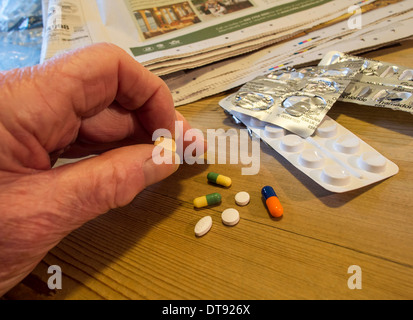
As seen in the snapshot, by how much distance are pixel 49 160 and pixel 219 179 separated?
0.78 feet

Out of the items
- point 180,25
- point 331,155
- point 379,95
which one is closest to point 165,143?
point 331,155

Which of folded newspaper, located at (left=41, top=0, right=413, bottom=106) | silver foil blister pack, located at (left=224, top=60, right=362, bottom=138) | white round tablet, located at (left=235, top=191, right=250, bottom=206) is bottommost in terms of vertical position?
white round tablet, located at (left=235, top=191, right=250, bottom=206)

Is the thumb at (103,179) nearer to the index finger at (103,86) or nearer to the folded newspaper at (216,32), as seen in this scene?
the index finger at (103,86)

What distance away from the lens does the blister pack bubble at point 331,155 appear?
0.44m

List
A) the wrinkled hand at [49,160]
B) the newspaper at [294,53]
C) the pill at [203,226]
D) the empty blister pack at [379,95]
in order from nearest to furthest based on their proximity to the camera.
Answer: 1. the wrinkled hand at [49,160]
2. the pill at [203,226]
3. the empty blister pack at [379,95]
4. the newspaper at [294,53]

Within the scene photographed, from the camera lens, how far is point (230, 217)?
0.41m

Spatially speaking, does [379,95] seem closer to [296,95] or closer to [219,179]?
[296,95]

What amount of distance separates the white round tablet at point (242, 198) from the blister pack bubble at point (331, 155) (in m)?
0.10

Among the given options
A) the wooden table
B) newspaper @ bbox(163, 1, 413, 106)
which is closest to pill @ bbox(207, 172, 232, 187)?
the wooden table

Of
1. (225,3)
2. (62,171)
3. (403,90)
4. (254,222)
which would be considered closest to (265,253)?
(254,222)

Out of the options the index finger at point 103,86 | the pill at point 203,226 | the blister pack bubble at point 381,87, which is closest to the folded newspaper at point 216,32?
the blister pack bubble at point 381,87

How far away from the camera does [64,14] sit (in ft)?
2.68

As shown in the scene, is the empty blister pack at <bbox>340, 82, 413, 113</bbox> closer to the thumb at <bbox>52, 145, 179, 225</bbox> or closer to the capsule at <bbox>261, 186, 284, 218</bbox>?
the capsule at <bbox>261, 186, 284, 218</bbox>

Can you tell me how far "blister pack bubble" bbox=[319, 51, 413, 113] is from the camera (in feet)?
1.74
